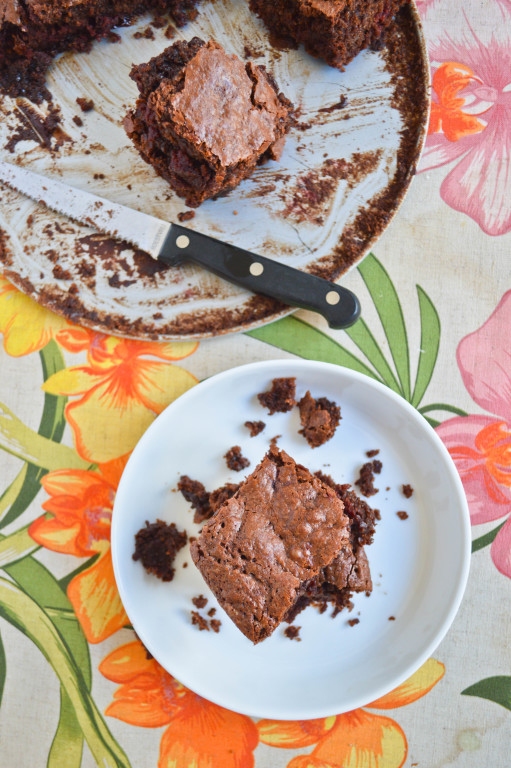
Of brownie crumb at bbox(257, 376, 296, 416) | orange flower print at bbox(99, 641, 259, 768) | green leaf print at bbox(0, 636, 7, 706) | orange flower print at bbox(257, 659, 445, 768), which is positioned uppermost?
brownie crumb at bbox(257, 376, 296, 416)

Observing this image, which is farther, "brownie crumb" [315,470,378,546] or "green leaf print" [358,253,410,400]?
"green leaf print" [358,253,410,400]

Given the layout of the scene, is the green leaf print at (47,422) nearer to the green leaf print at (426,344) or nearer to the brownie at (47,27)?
the brownie at (47,27)

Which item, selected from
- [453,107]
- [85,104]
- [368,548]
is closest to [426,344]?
[368,548]

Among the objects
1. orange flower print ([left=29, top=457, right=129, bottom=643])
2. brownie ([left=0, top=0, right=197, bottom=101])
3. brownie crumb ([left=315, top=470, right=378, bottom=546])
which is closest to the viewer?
brownie crumb ([left=315, top=470, right=378, bottom=546])

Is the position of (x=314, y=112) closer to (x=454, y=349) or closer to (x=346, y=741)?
(x=454, y=349)

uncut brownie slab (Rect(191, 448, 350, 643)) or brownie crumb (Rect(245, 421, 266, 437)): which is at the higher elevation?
brownie crumb (Rect(245, 421, 266, 437))

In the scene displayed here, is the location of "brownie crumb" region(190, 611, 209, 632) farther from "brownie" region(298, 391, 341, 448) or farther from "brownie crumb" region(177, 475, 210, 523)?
"brownie" region(298, 391, 341, 448)

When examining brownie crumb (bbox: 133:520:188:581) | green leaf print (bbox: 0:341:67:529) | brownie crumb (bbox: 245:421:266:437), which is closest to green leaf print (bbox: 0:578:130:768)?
green leaf print (bbox: 0:341:67:529)

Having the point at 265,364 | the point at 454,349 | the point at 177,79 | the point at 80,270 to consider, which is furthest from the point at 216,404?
the point at 177,79
